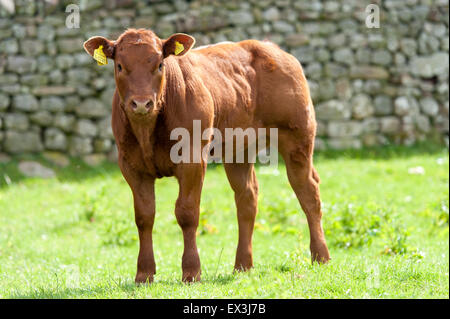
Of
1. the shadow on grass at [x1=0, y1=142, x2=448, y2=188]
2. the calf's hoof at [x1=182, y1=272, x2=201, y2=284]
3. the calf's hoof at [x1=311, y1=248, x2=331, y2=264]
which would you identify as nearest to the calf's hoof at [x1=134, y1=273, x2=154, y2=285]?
the calf's hoof at [x1=182, y1=272, x2=201, y2=284]

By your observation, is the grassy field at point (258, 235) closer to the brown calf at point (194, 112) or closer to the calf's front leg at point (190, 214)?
the calf's front leg at point (190, 214)

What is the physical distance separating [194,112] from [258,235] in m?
4.56

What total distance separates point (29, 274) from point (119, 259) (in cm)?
160

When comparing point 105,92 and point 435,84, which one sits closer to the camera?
point 105,92

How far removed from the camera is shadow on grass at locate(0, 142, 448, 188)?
12.6m

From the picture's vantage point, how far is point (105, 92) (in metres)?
13.6

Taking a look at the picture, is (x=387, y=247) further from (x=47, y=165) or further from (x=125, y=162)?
(x=47, y=165)

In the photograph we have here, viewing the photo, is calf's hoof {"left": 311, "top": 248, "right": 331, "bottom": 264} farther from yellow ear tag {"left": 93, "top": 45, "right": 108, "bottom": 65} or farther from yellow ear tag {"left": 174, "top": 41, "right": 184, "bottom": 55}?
yellow ear tag {"left": 93, "top": 45, "right": 108, "bottom": 65}

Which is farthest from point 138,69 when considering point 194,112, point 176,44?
point 194,112

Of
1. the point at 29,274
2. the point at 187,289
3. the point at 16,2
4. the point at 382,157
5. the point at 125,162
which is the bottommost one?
the point at 382,157

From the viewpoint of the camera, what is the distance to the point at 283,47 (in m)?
14.2

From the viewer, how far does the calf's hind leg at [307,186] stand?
253 inches

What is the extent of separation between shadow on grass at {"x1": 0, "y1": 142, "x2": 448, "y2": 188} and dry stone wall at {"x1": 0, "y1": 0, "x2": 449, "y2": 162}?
0.24m
